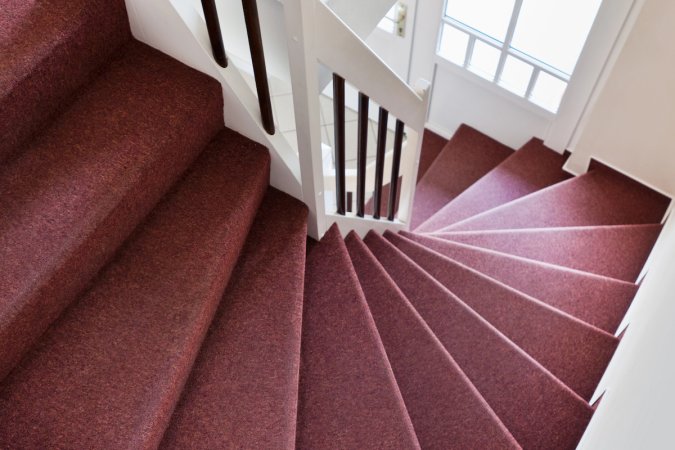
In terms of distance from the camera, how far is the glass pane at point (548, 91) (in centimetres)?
375

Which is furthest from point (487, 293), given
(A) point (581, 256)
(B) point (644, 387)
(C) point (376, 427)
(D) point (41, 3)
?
(D) point (41, 3)

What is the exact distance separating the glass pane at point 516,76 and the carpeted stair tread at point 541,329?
1.64 m

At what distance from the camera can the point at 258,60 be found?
1.76m

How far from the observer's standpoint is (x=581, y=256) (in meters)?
3.12

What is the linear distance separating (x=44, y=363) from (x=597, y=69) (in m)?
3.05

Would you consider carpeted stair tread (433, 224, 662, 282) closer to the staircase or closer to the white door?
the staircase

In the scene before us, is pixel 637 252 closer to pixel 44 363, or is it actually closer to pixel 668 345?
pixel 668 345

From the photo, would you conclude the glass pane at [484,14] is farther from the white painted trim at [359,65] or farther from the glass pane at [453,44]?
the white painted trim at [359,65]

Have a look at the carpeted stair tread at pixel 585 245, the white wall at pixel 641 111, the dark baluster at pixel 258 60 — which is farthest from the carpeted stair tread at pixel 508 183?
the dark baluster at pixel 258 60

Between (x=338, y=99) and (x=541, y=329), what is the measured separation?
125cm

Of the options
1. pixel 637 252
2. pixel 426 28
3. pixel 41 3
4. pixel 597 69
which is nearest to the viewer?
pixel 41 3

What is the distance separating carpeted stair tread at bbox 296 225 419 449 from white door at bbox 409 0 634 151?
2.05 m

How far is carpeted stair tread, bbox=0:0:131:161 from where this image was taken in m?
1.57

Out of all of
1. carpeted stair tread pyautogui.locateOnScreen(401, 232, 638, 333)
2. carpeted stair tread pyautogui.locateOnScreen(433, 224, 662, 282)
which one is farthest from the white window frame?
carpeted stair tread pyautogui.locateOnScreen(401, 232, 638, 333)
